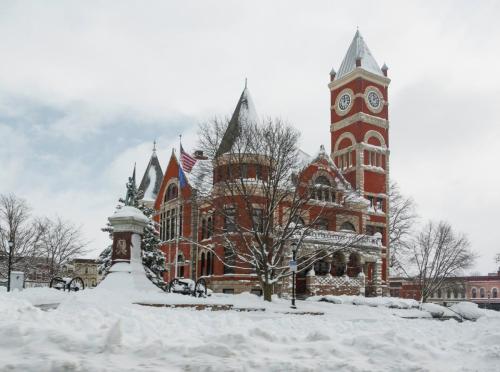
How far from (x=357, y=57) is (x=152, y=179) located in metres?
24.2

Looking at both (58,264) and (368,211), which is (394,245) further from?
(58,264)

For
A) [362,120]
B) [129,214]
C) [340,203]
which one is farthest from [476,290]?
[129,214]

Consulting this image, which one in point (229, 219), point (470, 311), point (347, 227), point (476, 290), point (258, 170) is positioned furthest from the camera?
point (476, 290)

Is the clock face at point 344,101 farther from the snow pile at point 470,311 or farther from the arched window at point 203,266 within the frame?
the snow pile at point 470,311

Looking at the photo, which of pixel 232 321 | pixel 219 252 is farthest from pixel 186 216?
pixel 232 321

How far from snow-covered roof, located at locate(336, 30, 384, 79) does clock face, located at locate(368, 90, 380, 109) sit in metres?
2.00

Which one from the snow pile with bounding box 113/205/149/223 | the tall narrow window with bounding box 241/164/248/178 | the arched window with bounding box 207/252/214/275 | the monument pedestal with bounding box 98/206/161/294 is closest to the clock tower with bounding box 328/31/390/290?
the arched window with bounding box 207/252/214/275

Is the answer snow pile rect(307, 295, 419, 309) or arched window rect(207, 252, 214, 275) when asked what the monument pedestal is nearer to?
snow pile rect(307, 295, 419, 309)

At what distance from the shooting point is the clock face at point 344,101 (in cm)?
4789

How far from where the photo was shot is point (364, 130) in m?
46.1

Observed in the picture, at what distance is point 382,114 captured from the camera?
48.0 meters

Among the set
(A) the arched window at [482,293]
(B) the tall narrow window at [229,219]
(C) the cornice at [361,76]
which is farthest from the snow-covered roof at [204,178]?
(A) the arched window at [482,293]

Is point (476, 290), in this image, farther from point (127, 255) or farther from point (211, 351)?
point (211, 351)

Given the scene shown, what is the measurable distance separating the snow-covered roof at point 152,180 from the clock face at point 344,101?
2003 cm
